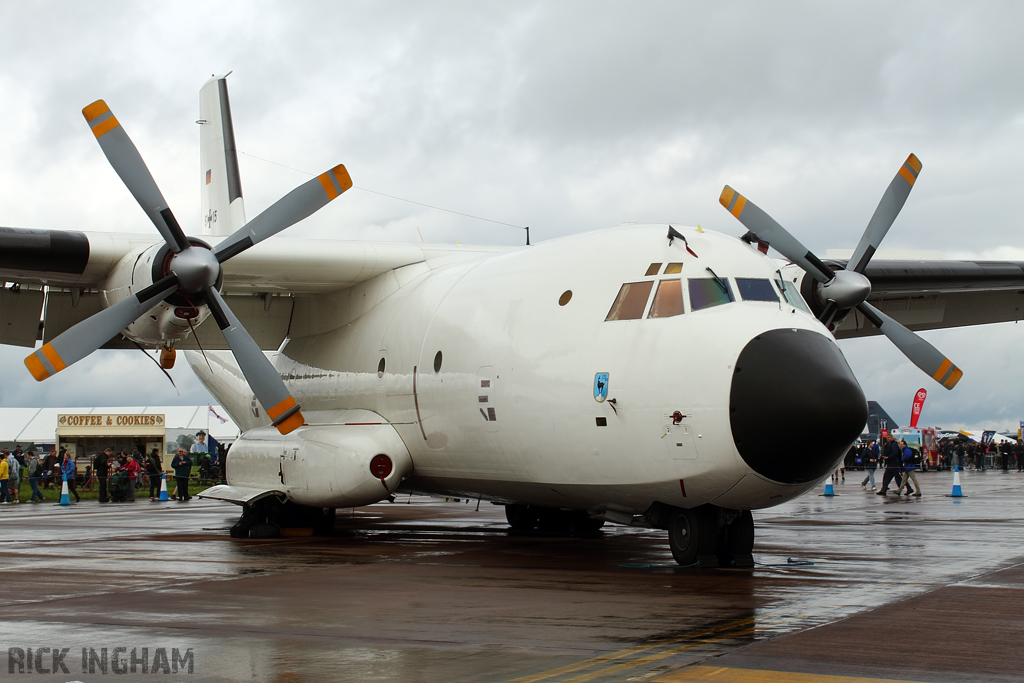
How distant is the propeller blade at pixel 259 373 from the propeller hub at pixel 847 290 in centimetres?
702

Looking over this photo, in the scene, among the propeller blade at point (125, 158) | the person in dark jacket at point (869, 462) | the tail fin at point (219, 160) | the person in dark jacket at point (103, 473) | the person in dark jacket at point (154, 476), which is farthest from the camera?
the person in dark jacket at point (154, 476)

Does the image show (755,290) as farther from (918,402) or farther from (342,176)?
(918,402)

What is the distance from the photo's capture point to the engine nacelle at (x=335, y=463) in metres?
13.1

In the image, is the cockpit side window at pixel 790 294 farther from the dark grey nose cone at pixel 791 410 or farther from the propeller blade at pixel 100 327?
the propeller blade at pixel 100 327

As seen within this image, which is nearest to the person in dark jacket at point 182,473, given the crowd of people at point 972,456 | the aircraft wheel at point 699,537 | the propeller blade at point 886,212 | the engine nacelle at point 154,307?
the engine nacelle at point 154,307

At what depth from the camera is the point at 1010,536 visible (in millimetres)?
13492

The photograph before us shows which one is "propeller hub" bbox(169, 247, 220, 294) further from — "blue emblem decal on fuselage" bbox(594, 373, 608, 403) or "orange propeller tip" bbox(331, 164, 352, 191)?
"blue emblem decal on fuselage" bbox(594, 373, 608, 403)

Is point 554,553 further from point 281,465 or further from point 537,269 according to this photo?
point 281,465

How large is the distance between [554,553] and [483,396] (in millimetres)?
2165

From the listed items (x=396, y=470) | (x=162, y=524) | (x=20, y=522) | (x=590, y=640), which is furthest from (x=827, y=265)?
(x=20, y=522)

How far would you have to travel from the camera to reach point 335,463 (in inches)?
524

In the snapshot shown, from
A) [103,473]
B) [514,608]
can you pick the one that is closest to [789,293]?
[514,608]

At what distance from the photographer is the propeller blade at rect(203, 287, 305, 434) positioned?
1264cm

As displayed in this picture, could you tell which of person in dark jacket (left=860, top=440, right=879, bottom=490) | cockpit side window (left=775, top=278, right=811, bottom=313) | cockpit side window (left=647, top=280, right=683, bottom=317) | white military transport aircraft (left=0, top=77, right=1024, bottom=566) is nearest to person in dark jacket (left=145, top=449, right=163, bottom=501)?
white military transport aircraft (left=0, top=77, right=1024, bottom=566)
